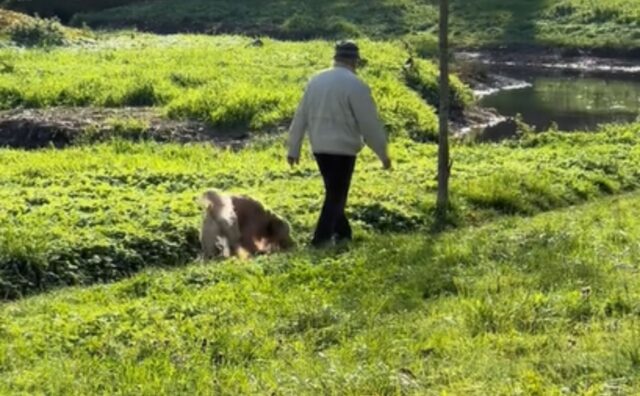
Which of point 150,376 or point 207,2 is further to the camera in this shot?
point 207,2

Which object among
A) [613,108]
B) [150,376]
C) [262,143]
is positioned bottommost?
[613,108]

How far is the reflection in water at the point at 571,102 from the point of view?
29656 mm

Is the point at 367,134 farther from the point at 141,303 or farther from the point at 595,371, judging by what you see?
the point at 595,371

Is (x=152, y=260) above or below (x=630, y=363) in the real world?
below

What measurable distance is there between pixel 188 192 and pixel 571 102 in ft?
74.7

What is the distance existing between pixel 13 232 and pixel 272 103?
11.3 m

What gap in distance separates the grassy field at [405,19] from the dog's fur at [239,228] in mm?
36353

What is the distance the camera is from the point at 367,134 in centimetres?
1090

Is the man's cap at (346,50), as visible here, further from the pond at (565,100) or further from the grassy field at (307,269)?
the pond at (565,100)

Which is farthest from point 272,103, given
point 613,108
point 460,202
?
point 613,108

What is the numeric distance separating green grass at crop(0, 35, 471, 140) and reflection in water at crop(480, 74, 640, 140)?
2689 millimetres

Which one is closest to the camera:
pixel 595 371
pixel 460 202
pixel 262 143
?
pixel 595 371

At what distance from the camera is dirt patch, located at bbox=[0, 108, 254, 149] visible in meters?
19.2

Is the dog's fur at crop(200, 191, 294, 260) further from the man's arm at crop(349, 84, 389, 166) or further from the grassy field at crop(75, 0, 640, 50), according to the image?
the grassy field at crop(75, 0, 640, 50)
